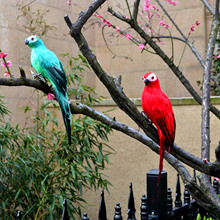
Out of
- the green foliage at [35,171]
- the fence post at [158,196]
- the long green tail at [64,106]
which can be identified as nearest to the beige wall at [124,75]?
the green foliage at [35,171]

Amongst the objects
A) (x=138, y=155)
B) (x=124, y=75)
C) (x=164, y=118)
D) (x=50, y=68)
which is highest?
(x=124, y=75)

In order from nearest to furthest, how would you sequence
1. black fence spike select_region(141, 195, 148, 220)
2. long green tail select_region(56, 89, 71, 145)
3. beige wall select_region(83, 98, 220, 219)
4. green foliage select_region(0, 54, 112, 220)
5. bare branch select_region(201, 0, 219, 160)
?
long green tail select_region(56, 89, 71, 145) → black fence spike select_region(141, 195, 148, 220) → bare branch select_region(201, 0, 219, 160) → green foliage select_region(0, 54, 112, 220) → beige wall select_region(83, 98, 220, 219)

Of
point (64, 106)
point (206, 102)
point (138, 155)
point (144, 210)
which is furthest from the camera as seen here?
point (138, 155)

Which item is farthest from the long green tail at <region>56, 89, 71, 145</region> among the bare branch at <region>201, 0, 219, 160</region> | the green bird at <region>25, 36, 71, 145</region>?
the bare branch at <region>201, 0, 219, 160</region>

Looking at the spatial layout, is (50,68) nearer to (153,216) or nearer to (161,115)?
(161,115)

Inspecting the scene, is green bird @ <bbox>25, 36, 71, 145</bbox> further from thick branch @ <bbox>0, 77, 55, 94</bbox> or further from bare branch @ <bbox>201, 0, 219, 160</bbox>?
bare branch @ <bbox>201, 0, 219, 160</bbox>

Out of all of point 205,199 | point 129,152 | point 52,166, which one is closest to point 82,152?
point 52,166

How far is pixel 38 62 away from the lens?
1.08 meters

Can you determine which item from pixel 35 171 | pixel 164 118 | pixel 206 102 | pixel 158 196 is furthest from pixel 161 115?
pixel 35 171

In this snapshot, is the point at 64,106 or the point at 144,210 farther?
the point at 144,210

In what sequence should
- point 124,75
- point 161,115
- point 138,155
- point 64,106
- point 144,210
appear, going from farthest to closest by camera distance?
point 124,75
point 138,155
point 144,210
point 161,115
point 64,106

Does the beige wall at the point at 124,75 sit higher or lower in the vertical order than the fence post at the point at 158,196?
higher

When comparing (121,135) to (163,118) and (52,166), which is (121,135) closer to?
(52,166)

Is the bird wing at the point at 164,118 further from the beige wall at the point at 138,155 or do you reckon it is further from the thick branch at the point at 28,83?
the beige wall at the point at 138,155
